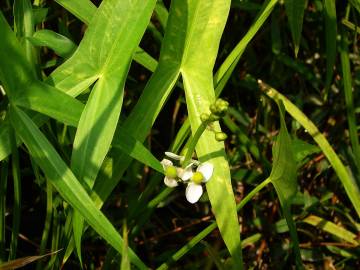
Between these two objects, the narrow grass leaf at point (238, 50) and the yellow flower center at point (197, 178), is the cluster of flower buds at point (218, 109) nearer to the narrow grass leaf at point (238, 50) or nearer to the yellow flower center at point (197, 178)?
the yellow flower center at point (197, 178)

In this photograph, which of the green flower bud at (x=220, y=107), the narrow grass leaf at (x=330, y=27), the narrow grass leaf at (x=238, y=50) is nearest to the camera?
the green flower bud at (x=220, y=107)

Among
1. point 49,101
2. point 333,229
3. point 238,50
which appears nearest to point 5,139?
point 49,101

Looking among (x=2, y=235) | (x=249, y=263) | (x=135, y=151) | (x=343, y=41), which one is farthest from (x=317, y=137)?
(x=2, y=235)

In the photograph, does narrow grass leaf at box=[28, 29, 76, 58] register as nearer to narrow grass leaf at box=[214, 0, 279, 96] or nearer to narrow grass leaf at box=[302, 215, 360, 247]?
narrow grass leaf at box=[214, 0, 279, 96]

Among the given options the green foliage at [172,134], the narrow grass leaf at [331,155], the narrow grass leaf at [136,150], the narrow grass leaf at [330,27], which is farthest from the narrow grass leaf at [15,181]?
the narrow grass leaf at [330,27]

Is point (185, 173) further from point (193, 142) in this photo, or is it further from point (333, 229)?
point (333, 229)

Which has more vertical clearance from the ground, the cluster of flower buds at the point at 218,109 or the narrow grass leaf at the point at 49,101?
the cluster of flower buds at the point at 218,109
